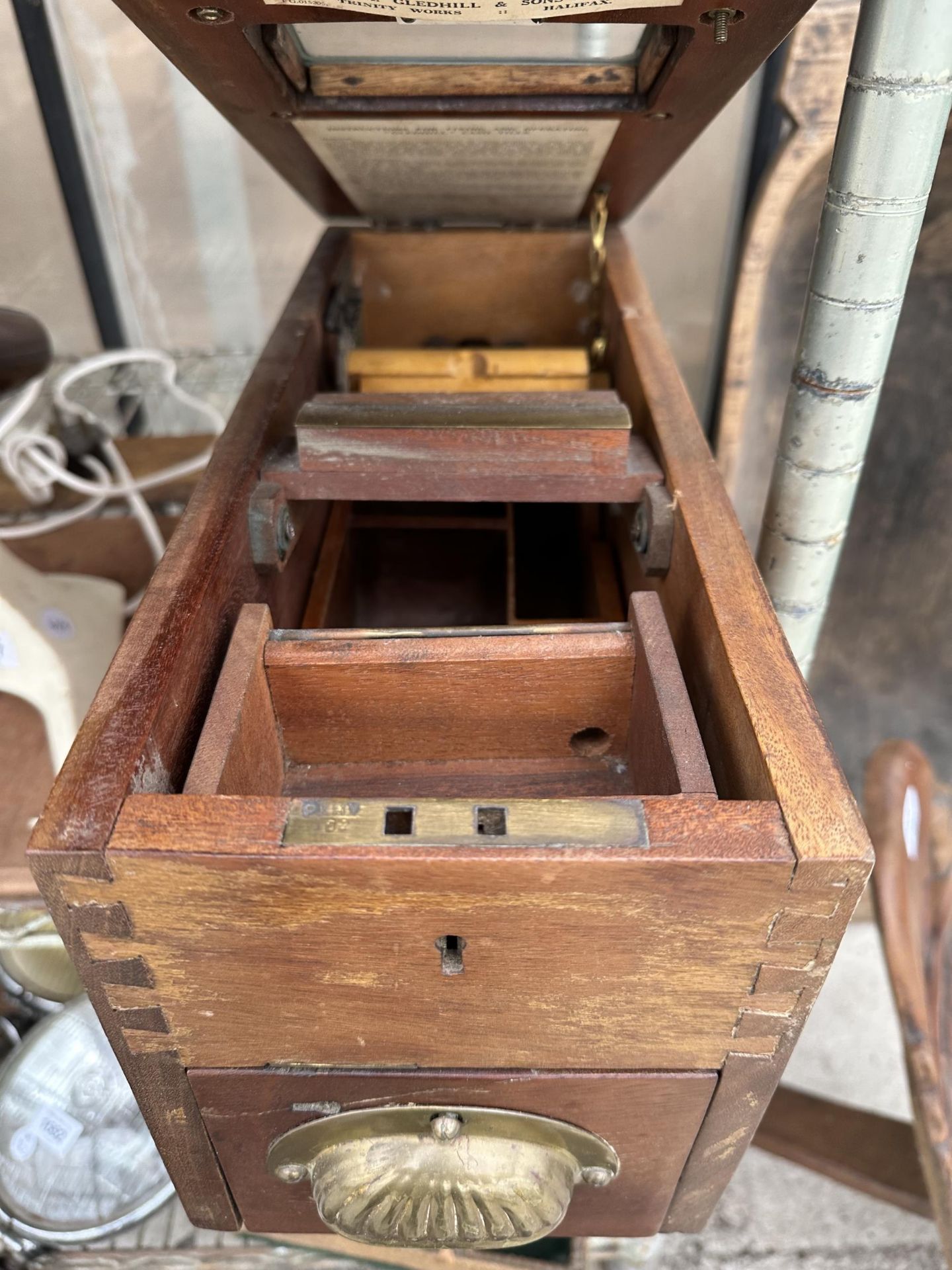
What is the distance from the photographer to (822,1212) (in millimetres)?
1260

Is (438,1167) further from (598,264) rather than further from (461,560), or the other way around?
Result: (598,264)

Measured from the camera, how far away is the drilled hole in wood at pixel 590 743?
25.4 inches

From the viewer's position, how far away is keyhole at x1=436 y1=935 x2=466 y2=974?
Result: 0.46m

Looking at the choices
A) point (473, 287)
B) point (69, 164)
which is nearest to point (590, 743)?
point (473, 287)

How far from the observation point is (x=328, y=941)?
0.45 metres

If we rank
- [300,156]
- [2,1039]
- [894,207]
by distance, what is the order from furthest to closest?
1. [2,1039]
2. [300,156]
3. [894,207]

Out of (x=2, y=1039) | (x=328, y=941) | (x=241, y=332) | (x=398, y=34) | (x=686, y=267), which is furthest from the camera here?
(x=241, y=332)

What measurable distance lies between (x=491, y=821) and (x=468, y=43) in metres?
0.62

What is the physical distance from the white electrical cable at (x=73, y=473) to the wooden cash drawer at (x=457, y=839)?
15.2 inches

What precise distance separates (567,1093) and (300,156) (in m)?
0.85

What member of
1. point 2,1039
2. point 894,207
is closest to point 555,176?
point 894,207

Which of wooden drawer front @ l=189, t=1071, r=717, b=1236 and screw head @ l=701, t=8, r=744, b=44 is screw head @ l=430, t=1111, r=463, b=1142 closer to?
wooden drawer front @ l=189, t=1071, r=717, b=1236

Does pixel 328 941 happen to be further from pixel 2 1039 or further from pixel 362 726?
pixel 2 1039

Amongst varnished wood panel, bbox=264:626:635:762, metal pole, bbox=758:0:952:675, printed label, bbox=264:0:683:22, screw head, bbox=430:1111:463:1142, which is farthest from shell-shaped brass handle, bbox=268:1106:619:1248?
printed label, bbox=264:0:683:22
